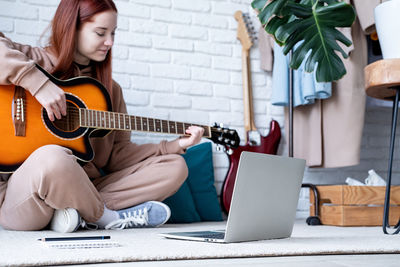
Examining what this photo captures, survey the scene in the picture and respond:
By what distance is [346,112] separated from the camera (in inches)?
95.2

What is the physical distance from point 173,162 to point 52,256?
1058mm

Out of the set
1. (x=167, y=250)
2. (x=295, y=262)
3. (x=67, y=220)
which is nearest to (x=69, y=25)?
(x=67, y=220)

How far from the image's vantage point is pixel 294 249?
3.76 ft

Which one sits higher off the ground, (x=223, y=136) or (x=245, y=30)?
(x=245, y=30)

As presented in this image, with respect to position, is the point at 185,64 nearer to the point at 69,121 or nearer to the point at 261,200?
the point at 69,121

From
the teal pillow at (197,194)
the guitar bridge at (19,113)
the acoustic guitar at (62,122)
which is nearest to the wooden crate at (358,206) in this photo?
the teal pillow at (197,194)

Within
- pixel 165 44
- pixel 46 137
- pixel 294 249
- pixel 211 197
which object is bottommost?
pixel 211 197

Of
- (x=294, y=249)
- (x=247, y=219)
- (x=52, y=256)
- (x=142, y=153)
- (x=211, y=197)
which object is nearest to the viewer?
(x=52, y=256)

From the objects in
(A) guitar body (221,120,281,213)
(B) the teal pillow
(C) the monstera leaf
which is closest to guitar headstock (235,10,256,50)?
(A) guitar body (221,120,281,213)

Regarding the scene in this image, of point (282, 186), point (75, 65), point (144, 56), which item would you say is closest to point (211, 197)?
point (144, 56)

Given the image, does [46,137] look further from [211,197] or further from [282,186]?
[211,197]

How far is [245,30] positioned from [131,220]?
1.32m

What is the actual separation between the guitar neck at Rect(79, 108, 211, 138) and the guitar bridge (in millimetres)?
193

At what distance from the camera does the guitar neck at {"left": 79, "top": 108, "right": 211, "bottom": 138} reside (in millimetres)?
1777
